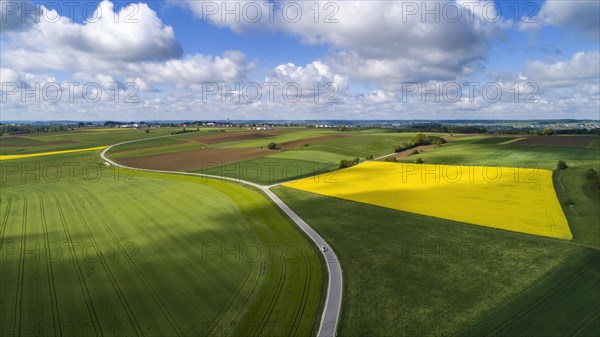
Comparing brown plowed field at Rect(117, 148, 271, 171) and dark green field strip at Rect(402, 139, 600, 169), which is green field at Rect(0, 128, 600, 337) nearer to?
dark green field strip at Rect(402, 139, 600, 169)

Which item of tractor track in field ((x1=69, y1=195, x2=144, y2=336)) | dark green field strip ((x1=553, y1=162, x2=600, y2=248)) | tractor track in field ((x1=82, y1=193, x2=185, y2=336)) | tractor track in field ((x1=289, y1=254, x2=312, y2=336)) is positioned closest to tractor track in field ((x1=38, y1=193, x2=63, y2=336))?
tractor track in field ((x1=69, y1=195, x2=144, y2=336))

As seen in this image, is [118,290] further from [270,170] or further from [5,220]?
[270,170]

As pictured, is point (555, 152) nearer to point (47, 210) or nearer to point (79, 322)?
point (79, 322)

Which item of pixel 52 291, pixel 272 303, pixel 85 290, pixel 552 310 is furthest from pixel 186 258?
pixel 552 310

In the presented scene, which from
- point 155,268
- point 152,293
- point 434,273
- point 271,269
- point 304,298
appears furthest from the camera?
point 271,269

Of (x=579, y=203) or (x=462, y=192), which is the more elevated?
(x=462, y=192)

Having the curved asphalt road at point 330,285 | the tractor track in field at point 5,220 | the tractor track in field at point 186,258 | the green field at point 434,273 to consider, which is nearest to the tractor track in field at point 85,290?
the tractor track in field at point 5,220

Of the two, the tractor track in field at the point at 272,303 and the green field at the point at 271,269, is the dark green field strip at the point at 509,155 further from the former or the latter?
the tractor track in field at the point at 272,303
